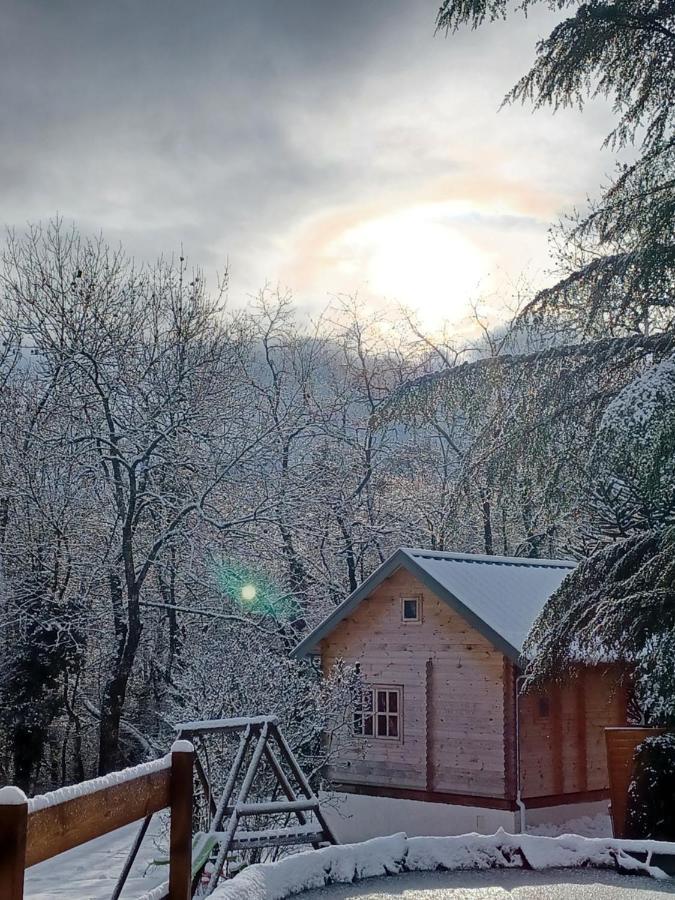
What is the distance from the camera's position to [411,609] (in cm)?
1741

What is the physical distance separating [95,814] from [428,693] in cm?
1376

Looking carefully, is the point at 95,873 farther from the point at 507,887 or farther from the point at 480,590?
the point at 507,887

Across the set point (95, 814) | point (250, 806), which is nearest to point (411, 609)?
point (250, 806)

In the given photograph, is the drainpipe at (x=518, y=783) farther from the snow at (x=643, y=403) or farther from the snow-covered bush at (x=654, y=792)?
the snow at (x=643, y=403)

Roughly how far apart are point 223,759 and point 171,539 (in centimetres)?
854

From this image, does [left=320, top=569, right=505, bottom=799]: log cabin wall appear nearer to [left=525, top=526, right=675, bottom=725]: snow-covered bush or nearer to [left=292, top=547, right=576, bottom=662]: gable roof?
[left=292, top=547, right=576, bottom=662]: gable roof

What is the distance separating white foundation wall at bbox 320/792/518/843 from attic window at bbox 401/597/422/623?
3248 millimetres

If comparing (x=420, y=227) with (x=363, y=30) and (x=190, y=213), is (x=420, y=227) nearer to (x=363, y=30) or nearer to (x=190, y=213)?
(x=190, y=213)

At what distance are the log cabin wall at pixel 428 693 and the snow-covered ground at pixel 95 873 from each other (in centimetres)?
429

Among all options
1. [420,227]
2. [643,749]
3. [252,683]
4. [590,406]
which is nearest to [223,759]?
[252,683]

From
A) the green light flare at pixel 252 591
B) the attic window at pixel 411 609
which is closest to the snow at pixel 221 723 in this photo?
the attic window at pixel 411 609

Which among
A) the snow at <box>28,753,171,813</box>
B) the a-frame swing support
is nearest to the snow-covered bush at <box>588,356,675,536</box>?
the a-frame swing support

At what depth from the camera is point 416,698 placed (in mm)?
16953

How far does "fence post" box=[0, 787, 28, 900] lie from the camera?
291 centimetres
